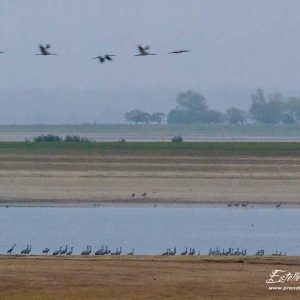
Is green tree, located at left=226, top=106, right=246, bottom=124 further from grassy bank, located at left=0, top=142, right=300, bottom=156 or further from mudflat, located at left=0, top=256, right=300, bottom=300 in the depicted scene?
mudflat, located at left=0, top=256, right=300, bottom=300

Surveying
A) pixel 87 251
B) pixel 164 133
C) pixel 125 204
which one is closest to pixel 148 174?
pixel 125 204

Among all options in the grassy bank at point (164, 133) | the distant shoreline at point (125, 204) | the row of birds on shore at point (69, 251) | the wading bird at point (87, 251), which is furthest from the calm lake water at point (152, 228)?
the grassy bank at point (164, 133)

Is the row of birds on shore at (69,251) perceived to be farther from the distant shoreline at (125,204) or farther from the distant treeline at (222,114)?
the distant treeline at (222,114)

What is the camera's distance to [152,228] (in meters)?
32.4

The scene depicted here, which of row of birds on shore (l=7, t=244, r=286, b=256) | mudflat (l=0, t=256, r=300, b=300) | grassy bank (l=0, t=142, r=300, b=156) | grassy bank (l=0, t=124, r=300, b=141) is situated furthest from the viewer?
grassy bank (l=0, t=124, r=300, b=141)

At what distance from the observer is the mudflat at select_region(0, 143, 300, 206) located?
4022 centimetres

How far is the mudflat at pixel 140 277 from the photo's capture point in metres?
18.7

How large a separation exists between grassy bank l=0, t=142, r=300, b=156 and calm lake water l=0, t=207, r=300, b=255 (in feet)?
59.6

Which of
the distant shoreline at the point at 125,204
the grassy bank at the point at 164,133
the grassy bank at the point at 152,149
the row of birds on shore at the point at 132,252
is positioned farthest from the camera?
the grassy bank at the point at 164,133

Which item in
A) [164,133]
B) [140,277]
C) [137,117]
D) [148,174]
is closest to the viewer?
[140,277]

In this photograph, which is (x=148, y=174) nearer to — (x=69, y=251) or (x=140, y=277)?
(x=69, y=251)

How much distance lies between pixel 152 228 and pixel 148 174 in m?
14.2

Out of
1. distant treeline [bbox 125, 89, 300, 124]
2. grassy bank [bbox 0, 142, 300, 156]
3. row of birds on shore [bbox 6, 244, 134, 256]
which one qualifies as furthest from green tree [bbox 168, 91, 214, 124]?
row of birds on shore [bbox 6, 244, 134, 256]

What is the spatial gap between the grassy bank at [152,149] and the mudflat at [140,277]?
32873 millimetres
